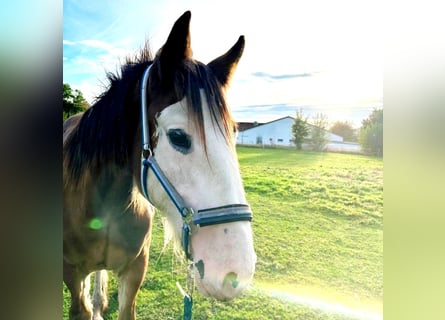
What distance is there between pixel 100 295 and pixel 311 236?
99 centimetres

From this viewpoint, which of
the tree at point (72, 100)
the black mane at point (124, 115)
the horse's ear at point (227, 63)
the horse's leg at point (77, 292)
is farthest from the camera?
the tree at point (72, 100)

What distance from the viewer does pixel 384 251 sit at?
1.20 m

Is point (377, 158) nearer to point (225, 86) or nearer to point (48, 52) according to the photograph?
point (225, 86)

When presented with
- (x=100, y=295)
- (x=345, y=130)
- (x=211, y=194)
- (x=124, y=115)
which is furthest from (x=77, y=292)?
(x=345, y=130)

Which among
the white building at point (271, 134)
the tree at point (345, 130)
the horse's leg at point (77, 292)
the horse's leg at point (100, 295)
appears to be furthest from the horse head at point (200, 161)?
the horse's leg at point (100, 295)

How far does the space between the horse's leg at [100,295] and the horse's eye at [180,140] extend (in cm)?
95

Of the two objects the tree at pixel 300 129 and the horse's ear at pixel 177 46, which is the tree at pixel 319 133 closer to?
the tree at pixel 300 129

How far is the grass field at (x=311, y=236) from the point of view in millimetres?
1318

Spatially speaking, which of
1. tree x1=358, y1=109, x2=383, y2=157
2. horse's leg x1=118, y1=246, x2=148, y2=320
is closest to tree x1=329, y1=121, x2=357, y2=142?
tree x1=358, y1=109, x2=383, y2=157

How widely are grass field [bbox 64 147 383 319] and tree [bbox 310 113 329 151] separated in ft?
0.11

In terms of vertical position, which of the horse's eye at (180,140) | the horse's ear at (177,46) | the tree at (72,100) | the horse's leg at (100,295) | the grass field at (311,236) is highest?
the horse's ear at (177,46)

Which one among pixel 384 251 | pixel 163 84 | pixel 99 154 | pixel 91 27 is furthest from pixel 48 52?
pixel 384 251

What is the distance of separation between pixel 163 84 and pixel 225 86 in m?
0.20

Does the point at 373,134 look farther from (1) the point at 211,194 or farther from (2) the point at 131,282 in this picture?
(2) the point at 131,282
